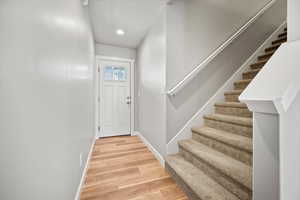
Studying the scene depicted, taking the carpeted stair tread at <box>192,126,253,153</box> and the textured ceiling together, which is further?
the textured ceiling

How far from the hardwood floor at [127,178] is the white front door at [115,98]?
0.87m

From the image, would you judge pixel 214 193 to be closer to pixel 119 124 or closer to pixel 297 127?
pixel 297 127

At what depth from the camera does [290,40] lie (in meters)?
0.71

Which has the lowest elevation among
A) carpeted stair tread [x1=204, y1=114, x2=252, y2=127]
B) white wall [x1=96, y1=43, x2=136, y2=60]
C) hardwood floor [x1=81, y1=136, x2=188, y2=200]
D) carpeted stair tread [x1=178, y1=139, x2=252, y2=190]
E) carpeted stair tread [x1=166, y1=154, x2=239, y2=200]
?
hardwood floor [x1=81, y1=136, x2=188, y2=200]

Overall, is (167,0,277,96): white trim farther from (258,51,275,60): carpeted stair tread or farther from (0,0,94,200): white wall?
→ (0,0,94,200): white wall

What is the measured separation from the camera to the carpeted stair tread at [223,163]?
0.96 meters

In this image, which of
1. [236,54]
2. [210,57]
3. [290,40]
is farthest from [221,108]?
[290,40]

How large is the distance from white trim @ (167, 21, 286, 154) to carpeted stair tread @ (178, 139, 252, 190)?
0.18 meters

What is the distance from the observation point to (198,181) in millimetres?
1208

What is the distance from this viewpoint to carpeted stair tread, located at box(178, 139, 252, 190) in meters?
0.96

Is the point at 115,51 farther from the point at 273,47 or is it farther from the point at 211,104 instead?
the point at 273,47

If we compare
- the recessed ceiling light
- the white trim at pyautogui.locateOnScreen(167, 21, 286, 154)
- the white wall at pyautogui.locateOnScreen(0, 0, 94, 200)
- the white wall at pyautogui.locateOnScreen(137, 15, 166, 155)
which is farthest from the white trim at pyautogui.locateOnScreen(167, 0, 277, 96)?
the recessed ceiling light

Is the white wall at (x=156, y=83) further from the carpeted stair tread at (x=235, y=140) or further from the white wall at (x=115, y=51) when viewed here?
the white wall at (x=115, y=51)

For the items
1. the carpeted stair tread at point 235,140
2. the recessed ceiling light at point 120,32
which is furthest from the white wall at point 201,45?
the recessed ceiling light at point 120,32
